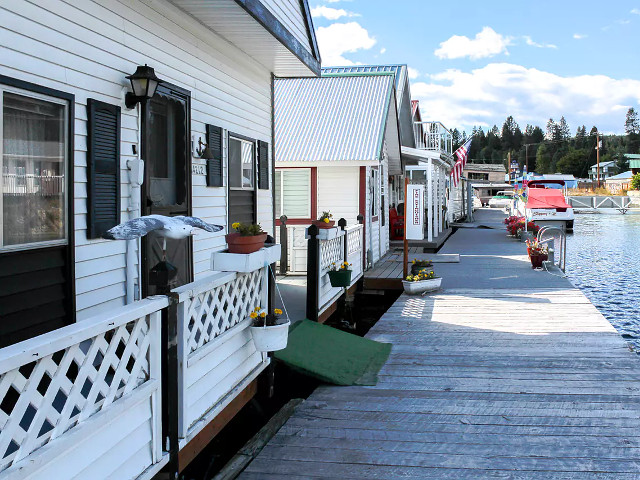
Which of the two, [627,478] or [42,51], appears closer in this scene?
[627,478]

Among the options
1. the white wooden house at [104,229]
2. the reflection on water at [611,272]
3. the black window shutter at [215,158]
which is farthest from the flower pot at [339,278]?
the reflection on water at [611,272]

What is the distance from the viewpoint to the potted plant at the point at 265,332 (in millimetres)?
4918

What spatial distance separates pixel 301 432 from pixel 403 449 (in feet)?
2.50

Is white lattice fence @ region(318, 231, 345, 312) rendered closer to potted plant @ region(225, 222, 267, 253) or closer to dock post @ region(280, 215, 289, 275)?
dock post @ region(280, 215, 289, 275)

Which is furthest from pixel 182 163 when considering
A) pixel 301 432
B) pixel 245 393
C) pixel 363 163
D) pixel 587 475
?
pixel 363 163

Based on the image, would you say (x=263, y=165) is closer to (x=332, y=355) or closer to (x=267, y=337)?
(x=332, y=355)

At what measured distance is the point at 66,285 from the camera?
4.52 m

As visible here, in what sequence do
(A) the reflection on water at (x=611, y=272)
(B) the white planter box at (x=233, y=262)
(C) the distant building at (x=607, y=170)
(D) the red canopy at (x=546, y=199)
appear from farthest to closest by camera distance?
(C) the distant building at (x=607, y=170) → (D) the red canopy at (x=546, y=199) → (A) the reflection on water at (x=611, y=272) → (B) the white planter box at (x=233, y=262)

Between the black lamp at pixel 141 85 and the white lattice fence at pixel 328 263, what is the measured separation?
3.36 meters

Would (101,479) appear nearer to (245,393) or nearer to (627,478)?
(245,393)

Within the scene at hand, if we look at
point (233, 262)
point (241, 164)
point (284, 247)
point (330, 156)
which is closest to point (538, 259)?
point (330, 156)

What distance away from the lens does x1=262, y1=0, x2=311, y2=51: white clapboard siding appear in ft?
24.4

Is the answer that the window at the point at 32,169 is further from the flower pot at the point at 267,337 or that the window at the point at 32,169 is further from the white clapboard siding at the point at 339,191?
the white clapboard siding at the point at 339,191

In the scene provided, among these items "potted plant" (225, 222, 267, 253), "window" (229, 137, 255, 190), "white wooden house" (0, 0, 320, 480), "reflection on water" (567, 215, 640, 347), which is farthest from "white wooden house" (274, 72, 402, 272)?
"potted plant" (225, 222, 267, 253)
